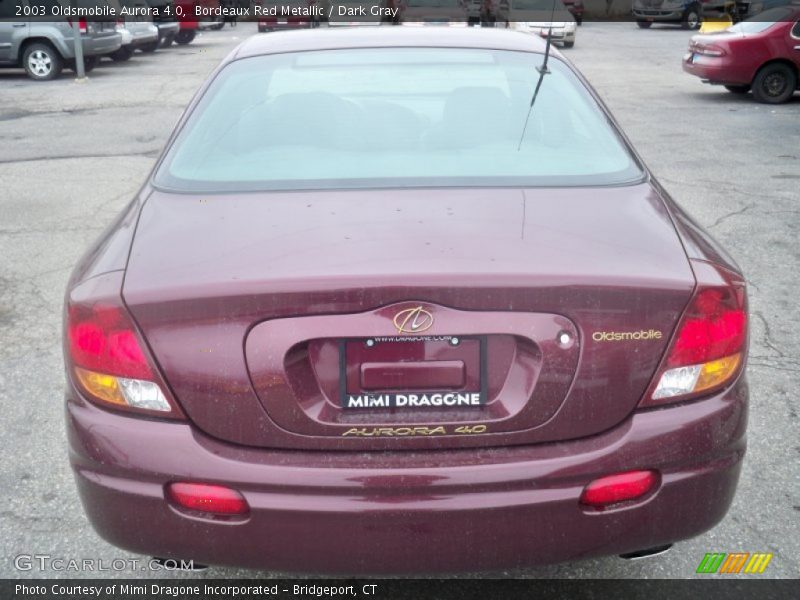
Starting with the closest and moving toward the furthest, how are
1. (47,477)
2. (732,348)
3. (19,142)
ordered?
(732,348) → (47,477) → (19,142)

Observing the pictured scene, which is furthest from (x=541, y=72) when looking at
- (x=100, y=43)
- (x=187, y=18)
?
(x=187, y=18)

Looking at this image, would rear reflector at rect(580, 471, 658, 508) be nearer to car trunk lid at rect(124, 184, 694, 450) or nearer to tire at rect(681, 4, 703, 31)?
car trunk lid at rect(124, 184, 694, 450)

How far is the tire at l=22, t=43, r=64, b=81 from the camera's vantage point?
1823cm

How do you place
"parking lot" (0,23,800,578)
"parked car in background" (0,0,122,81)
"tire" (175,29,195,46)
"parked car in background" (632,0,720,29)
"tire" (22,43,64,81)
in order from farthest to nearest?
"parked car in background" (632,0,720,29)
"tire" (175,29,195,46)
"tire" (22,43,64,81)
"parked car in background" (0,0,122,81)
"parking lot" (0,23,800,578)

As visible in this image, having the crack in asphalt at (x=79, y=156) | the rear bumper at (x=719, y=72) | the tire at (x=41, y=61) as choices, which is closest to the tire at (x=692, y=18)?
the rear bumper at (x=719, y=72)

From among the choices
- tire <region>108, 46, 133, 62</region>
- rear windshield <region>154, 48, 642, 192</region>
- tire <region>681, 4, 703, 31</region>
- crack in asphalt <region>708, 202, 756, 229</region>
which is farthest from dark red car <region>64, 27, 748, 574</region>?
tire <region>681, 4, 703, 31</region>

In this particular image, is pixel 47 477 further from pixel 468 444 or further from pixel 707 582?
pixel 707 582

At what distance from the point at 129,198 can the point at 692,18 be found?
3047 centimetres

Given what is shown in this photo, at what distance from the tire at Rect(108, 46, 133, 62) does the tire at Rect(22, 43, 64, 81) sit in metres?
3.83

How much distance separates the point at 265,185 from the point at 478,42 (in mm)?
1258

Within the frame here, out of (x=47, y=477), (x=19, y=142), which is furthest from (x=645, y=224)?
(x=19, y=142)

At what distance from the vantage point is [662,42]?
1112 inches

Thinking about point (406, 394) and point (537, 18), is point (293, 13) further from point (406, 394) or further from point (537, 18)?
point (406, 394)

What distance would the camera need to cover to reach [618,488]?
2.32 m
